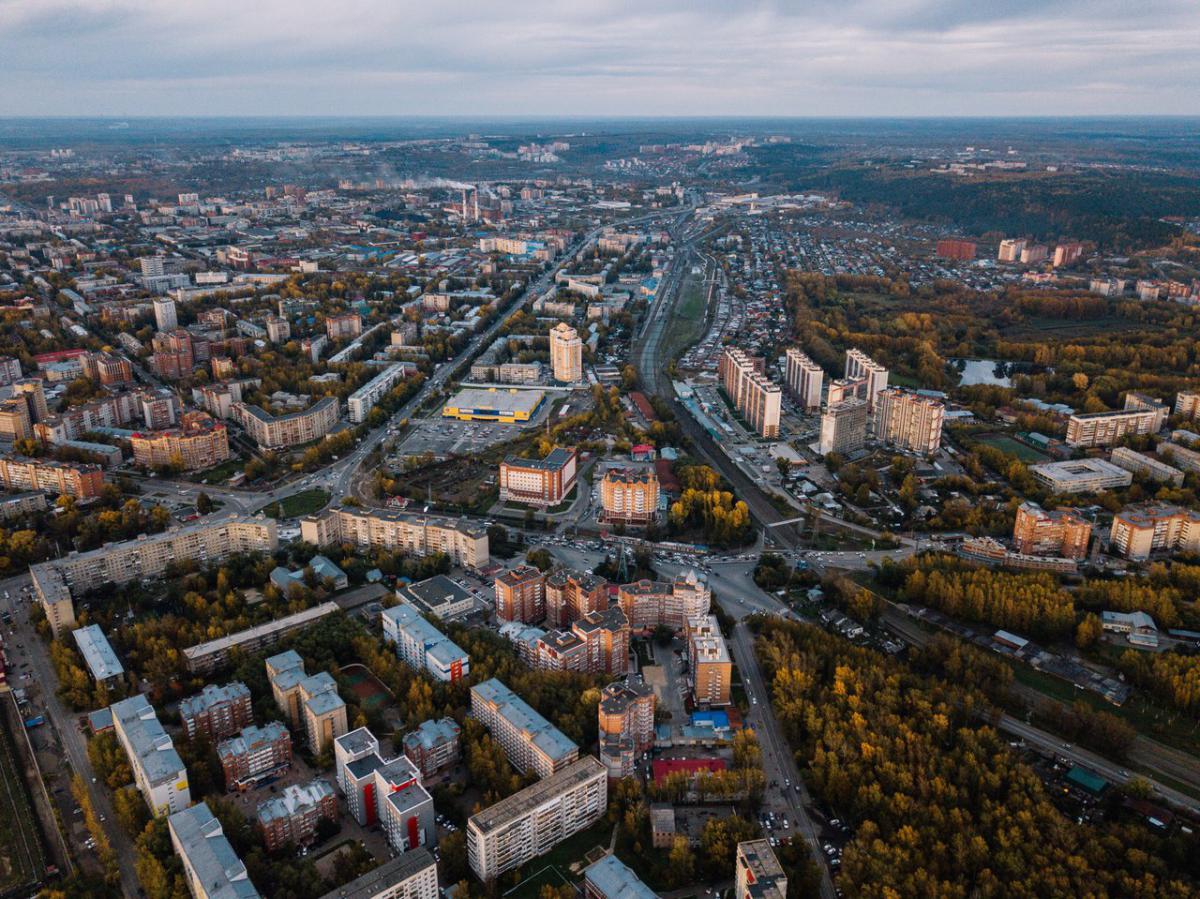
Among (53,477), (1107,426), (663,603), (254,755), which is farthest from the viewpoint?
(1107,426)

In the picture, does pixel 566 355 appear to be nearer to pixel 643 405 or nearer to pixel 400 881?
pixel 643 405

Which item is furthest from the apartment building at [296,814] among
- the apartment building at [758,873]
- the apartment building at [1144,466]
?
the apartment building at [1144,466]

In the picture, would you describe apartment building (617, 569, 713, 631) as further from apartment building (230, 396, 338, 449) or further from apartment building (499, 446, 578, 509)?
apartment building (230, 396, 338, 449)

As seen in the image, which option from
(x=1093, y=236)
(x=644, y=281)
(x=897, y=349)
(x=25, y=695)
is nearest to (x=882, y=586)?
(x=25, y=695)

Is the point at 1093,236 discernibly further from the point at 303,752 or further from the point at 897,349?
the point at 303,752

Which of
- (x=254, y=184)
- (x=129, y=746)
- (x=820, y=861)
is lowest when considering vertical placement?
(x=820, y=861)

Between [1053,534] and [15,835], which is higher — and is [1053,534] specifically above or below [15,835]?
above

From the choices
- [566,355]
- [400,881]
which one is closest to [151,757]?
[400,881]
